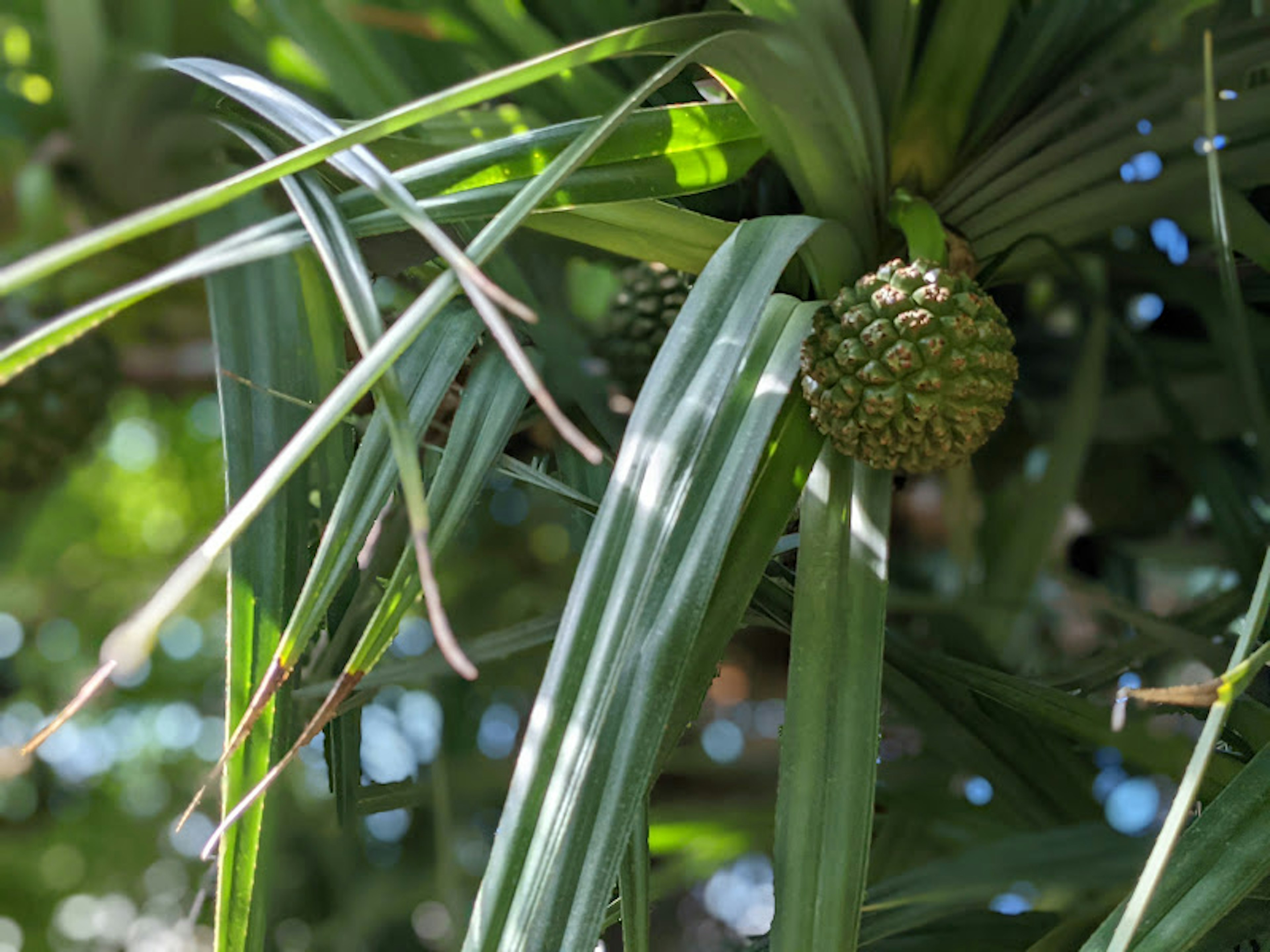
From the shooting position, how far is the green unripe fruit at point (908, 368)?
16.2 inches

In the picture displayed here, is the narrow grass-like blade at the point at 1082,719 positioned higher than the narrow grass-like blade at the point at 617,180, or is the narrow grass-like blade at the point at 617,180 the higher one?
the narrow grass-like blade at the point at 617,180

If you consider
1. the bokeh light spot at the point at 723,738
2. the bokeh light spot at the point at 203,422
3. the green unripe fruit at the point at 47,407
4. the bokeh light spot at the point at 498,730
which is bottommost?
the bokeh light spot at the point at 723,738

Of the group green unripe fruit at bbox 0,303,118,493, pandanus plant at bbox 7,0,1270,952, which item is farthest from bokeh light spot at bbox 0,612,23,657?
pandanus plant at bbox 7,0,1270,952

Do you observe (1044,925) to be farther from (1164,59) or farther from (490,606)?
(490,606)

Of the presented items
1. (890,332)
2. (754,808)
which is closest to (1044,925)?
(754,808)

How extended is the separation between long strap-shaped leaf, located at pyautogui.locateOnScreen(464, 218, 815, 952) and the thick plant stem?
0.07 metres

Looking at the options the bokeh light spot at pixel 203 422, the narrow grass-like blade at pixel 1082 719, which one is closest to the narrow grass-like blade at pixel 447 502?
the narrow grass-like blade at pixel 1082 719

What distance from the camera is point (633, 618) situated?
0.33 metres

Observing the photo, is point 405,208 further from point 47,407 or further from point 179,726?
A: point 179,726

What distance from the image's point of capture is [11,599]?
166 centimetres

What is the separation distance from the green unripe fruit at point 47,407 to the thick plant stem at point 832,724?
0.73m

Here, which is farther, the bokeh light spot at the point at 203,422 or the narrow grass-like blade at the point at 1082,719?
the bokeh light spot at the point at 203,422

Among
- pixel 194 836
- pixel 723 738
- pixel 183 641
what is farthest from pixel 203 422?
pixel 723 738

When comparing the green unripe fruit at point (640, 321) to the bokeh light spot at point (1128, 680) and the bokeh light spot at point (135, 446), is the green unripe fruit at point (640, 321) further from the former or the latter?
the bokeh light spot at point (135, 446)
